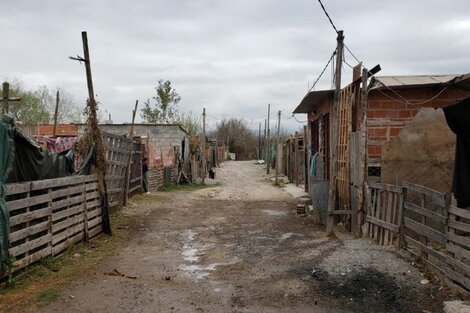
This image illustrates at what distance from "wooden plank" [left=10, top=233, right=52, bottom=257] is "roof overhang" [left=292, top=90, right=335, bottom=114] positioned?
7601 millimetres

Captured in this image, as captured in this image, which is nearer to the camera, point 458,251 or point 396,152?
point 458,251

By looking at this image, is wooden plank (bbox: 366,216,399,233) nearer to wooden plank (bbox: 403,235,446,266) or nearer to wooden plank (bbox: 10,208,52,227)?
wooden plank (bbox: 403,235,446,266)

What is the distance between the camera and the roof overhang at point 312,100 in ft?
41.3

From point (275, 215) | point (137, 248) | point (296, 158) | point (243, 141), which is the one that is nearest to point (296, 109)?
point (275, 215)

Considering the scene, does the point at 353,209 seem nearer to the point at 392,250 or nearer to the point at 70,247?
the point at 392,250

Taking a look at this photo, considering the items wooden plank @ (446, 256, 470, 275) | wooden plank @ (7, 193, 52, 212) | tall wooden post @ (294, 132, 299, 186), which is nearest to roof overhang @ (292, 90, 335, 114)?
tall wooden post @ (294, 132, 299, 186)

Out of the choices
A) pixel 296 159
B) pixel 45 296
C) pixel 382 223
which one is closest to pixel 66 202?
pixel 45 296

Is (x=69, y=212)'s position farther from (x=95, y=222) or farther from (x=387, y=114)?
(x=387, y=114)

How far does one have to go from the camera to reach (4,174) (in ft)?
20.3

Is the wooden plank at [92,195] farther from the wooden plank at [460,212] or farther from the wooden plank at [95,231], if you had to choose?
the wooden plank at [460,212]

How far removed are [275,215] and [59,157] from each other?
676 centimetres

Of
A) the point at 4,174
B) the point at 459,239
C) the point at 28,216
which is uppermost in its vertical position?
the point at 4,174

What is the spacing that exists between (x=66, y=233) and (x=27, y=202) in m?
1.59

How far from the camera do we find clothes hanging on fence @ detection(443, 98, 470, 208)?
18.4 feet
